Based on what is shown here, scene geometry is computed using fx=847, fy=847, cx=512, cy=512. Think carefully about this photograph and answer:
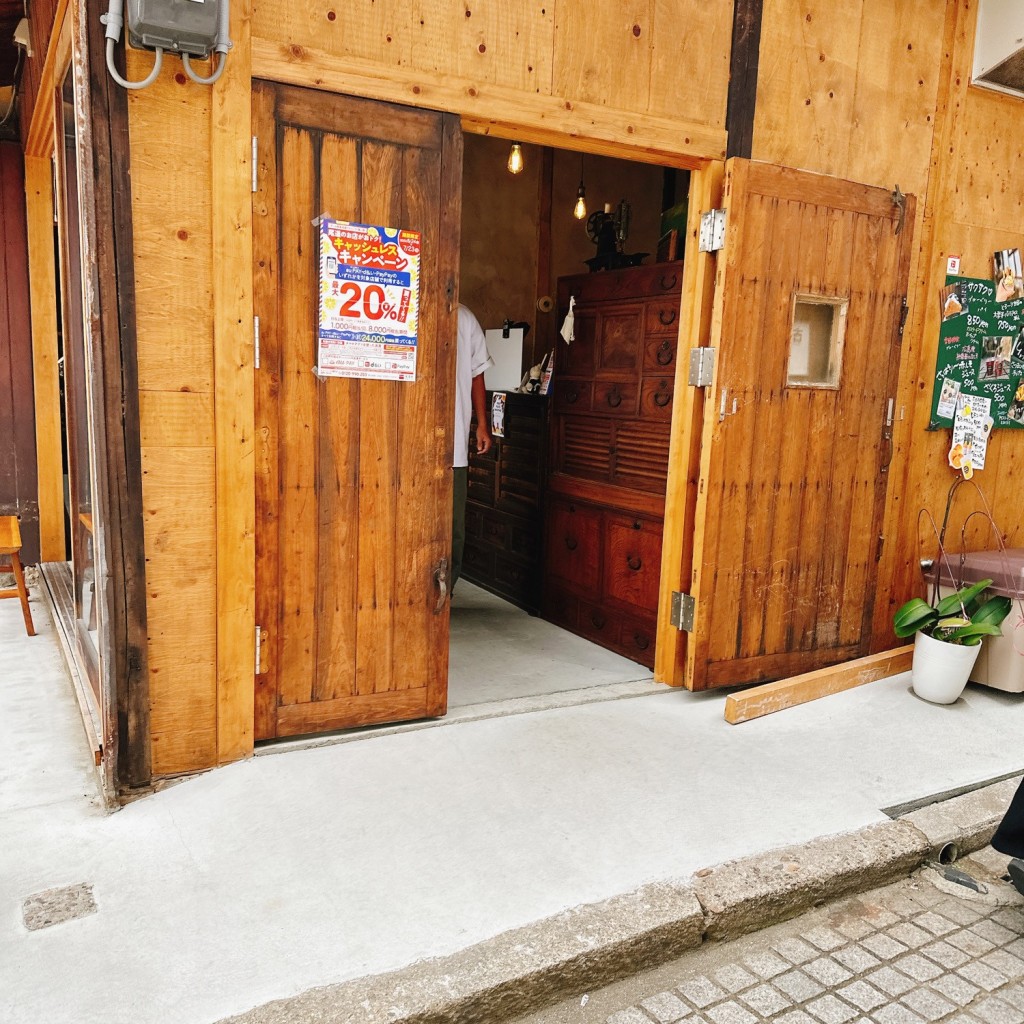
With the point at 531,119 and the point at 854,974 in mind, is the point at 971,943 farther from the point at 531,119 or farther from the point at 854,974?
the point at 531,119

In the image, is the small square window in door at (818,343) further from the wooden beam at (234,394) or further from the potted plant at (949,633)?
the wooden beam at (234,394)

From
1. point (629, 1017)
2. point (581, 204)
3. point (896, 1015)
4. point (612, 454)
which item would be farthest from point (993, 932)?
point (581, 204)

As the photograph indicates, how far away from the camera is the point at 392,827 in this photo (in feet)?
8.75

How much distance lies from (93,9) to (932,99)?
12.1ft

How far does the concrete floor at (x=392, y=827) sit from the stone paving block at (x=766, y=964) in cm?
29

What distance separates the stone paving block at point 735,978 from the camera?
2199mm

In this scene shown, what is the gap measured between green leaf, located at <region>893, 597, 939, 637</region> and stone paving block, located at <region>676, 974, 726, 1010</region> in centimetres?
231

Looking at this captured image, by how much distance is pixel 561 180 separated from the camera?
7.07m

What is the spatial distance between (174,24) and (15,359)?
4.00 m

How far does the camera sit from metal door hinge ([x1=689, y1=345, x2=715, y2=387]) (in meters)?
3.67

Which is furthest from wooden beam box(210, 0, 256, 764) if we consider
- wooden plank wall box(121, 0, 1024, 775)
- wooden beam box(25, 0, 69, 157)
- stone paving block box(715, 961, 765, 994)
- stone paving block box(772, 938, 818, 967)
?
stone paving block box(772, 938, 818, 967)

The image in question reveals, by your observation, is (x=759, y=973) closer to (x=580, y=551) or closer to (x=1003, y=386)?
(x=580, y=551)

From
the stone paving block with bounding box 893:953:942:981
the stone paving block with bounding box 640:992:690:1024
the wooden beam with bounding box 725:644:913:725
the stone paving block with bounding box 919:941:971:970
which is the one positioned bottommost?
the stone paving block with bounding box 640:992:690:1024

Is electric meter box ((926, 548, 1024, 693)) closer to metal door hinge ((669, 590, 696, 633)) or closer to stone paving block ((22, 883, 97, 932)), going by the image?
metal door hinge ((669, 590, 696, 633))
